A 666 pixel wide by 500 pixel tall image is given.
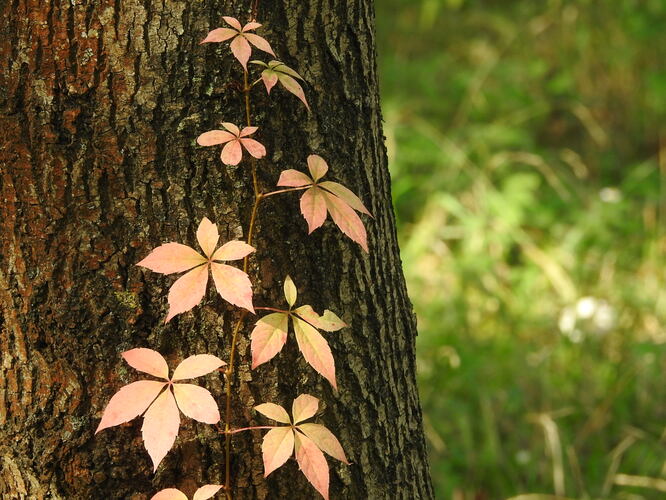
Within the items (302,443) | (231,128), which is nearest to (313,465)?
(302,443)

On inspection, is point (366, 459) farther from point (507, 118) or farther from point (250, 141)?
point (507, 118)

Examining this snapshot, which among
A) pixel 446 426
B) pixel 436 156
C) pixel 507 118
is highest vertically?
pixel 507 118

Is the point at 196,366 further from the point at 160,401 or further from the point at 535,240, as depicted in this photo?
the point at 535,240

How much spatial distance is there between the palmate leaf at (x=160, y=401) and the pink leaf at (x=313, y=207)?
0.74ft

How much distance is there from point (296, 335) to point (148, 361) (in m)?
0.20

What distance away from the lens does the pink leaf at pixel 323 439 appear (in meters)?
1.08

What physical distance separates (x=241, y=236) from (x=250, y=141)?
0.49 ft

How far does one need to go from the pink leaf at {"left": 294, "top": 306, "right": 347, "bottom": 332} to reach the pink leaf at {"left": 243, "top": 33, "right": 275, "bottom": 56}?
1.19 ft

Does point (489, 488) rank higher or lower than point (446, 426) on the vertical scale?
lower

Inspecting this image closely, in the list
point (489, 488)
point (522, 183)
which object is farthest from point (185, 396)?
point (522, 183)

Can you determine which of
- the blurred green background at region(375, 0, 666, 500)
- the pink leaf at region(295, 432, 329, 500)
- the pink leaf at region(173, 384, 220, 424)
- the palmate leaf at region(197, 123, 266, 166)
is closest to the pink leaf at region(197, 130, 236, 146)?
the palmate leaf at region(197, 123, 266, 166)

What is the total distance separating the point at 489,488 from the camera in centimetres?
251

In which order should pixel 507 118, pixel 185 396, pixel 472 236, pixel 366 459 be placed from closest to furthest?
pixel 185 396 < pixel 366 459 < pixel 472 236 < pixel 507 118

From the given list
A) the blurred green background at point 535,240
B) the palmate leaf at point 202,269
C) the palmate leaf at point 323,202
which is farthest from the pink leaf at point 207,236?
A: the blurred green background at point 535,240
